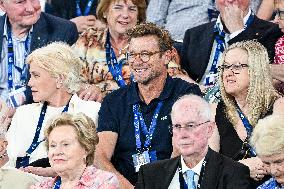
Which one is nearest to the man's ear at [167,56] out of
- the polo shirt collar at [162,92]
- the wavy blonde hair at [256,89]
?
the polo shirt collar at [162,92]

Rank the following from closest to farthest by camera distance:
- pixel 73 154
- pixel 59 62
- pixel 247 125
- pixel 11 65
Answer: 1. pixel 73 154
2. pixel 247 125
3. pixel 59 62
4. pixel 11 65

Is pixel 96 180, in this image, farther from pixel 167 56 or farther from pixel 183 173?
pixel 167 56

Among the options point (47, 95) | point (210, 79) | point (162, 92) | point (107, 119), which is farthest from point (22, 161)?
point (210, 79)

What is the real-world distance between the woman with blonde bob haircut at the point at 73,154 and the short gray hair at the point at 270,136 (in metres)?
0.92

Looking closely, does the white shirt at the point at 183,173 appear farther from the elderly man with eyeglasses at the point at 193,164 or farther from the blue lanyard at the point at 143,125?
the blue lanyard at the point at 143,125

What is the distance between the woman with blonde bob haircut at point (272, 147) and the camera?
5844 millimetres

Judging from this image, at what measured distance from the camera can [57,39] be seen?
8.30 metres

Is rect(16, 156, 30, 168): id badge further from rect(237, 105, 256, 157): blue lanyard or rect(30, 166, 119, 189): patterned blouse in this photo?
rect(237, 105, 256, 157): blue lanyard

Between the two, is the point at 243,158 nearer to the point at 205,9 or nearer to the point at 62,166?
the point at 62,166

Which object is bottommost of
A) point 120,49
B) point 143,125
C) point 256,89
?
point 143,125

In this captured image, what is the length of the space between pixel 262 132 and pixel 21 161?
2.06 metres

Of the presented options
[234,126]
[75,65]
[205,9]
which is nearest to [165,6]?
[205,9]

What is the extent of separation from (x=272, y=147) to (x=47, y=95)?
2.11 m

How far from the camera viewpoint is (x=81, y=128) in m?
6.17
